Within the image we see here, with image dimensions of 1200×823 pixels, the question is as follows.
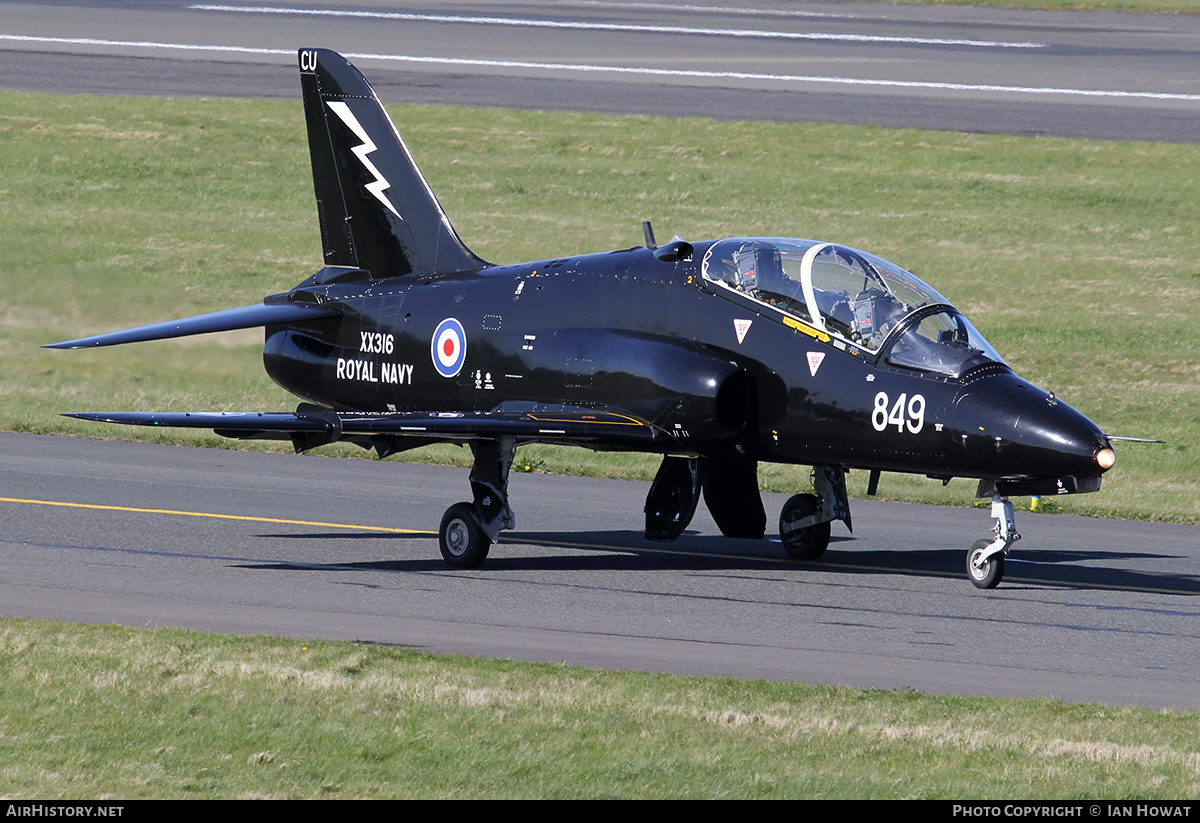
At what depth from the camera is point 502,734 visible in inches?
369

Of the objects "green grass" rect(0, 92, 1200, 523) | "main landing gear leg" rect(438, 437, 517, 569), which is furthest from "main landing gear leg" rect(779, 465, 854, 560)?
"green grass" rect(0, 92, 1200, 523)

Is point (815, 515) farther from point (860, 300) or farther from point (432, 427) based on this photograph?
point (432, 427)

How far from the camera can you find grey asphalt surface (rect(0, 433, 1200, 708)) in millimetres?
11656

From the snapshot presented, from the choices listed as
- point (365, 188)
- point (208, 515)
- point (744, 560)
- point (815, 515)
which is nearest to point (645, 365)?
point (815, 515)

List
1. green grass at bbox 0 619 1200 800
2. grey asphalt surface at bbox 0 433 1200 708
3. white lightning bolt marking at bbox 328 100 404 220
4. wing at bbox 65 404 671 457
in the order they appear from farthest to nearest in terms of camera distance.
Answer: white lightning bolt marking at bbox 328 100 404 220 < wing at bbox 65 404 671 457 < grey asphalt surface at bbox 0 433 1200 708 < green grass at bbox 0 619 1200 800

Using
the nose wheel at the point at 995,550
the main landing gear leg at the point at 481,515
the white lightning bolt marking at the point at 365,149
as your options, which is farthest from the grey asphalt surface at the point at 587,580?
the white lightning bolt marking at the point at 365,149

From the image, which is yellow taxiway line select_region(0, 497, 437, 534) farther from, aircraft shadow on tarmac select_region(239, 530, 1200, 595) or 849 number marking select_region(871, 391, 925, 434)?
849 number marking select_region(871, 391, 925, 434)

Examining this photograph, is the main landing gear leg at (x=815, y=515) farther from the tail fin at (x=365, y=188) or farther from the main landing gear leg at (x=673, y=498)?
the tail fin at (x=365, y=188)

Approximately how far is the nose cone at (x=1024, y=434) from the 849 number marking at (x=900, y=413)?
0.33m

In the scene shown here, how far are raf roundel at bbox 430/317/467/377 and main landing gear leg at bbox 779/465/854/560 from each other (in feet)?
12.1

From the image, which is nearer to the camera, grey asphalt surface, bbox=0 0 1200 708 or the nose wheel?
grey asphalt surface, bbox=0 0 1200 708

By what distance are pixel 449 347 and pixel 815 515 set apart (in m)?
4.12

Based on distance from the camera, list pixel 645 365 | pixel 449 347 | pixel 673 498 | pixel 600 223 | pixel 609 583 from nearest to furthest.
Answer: pixel 609 583 < pixel 645 365 < pixel 673 498 < pixel 449 347 < pixel 600 223

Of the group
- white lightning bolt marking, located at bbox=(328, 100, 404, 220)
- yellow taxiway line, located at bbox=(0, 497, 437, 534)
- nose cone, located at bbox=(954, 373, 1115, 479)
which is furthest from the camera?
white lightning bolt marking, located at bbox=(328, 100, 404, 220)
